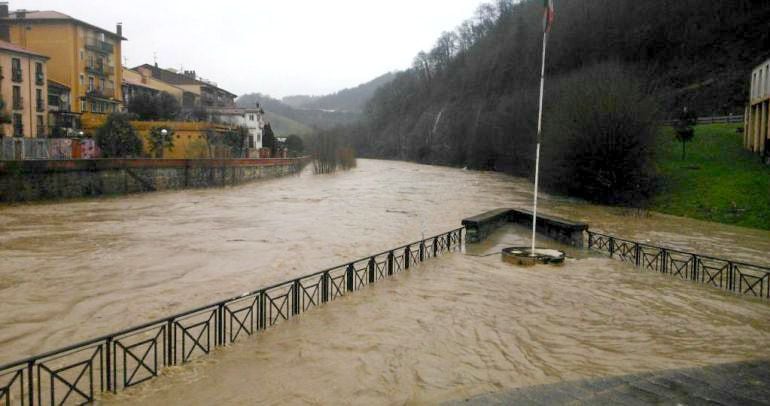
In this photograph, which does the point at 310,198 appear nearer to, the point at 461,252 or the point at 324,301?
the point at 461,252

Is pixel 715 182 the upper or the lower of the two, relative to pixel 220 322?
upper

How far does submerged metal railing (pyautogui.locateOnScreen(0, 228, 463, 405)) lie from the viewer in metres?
7.29

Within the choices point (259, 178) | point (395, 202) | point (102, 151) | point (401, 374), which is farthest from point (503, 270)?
point (259, 178)

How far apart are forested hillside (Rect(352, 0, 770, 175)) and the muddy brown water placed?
29.9 m

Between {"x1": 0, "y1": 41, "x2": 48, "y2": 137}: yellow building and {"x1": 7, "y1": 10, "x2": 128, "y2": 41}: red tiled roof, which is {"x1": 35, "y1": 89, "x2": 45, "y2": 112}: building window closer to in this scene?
{"x1": 0, "y1": 41, "x2": 48, "y2": 137}: yellow building

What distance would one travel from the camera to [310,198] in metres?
43.4

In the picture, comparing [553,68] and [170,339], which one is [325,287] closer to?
[170,339]

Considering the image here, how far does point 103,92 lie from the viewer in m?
59.5

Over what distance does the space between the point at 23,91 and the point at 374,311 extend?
147ft

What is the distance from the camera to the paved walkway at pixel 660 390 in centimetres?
663

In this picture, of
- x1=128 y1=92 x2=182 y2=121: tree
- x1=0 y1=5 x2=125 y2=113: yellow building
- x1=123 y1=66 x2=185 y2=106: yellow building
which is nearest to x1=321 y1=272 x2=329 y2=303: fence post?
x1=0 y1=5 x2=125 y2=113: yellow building

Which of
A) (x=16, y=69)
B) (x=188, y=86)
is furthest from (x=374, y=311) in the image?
(x=188, y=86)

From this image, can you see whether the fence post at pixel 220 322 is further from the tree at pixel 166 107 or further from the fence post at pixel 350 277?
the tree at pixel 166 107

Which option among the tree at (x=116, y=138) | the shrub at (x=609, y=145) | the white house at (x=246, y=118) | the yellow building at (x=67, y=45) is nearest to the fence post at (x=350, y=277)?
the shrub at (x=609, y=145)
